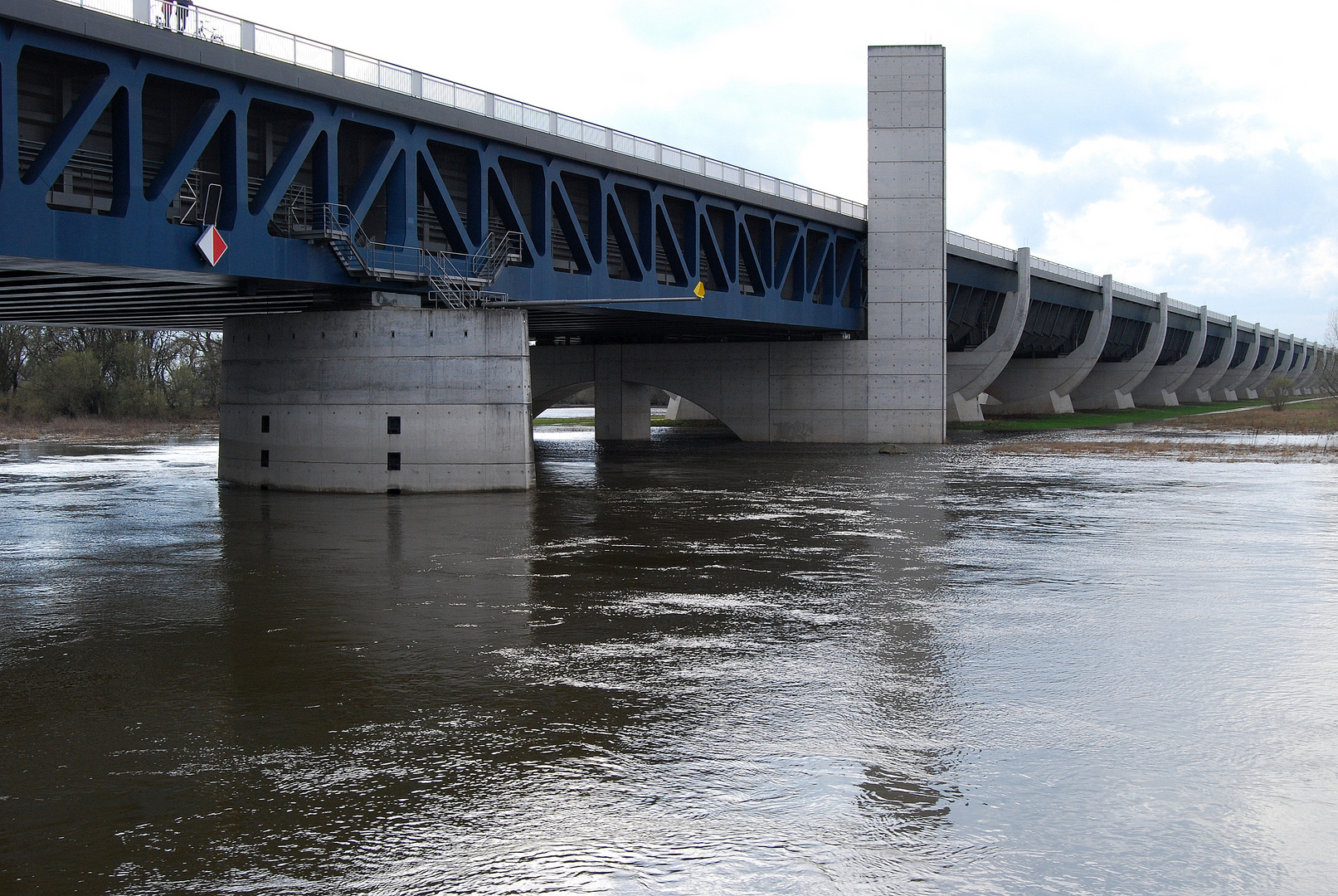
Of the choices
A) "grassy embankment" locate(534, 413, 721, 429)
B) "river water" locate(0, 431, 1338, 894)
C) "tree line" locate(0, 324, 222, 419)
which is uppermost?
"tree line" locate(0, 324, 222, 419)

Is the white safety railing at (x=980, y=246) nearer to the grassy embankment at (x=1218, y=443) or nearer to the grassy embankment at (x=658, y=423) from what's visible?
the grassy embankment at (x=1218, y=443)

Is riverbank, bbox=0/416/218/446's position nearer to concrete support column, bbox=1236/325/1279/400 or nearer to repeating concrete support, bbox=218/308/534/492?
repeating concrete support, bbox=218/308/534/492

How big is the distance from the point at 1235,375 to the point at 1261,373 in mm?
15093

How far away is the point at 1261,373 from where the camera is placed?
541 feet

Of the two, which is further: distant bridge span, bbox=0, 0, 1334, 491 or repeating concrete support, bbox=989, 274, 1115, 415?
repeating concrete support, bbox=989, 274, 1115, 415

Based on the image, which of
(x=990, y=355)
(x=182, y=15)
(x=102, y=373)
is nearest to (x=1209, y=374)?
(x=990, y=355)

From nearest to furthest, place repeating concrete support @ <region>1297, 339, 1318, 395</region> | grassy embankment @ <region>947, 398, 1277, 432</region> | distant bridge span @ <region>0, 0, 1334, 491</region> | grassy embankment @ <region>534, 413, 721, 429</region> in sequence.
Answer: distant bridge span @ <region>0, 0, 1334, 491</region>, grassy embankment @ <region>947, 398, 1277, 432</region>, grassy embankment @ <region>534, 413, 721, 429</region>, repeating concrete support @ <region>1297, 339, 1318, 395</region>

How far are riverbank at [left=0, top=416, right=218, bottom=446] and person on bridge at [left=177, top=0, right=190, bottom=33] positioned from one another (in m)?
41.0

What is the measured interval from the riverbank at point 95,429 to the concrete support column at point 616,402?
23.6 metres

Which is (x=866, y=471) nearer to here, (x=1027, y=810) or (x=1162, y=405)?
(x=1027, y=810)

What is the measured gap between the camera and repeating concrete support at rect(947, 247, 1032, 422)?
244 feet

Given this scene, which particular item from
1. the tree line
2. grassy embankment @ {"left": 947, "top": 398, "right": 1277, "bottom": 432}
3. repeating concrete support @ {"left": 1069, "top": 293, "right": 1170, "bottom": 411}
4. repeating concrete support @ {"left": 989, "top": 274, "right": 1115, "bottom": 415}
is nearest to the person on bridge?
the tree line

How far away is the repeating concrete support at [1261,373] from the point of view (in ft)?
534

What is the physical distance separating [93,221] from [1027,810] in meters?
23.4
